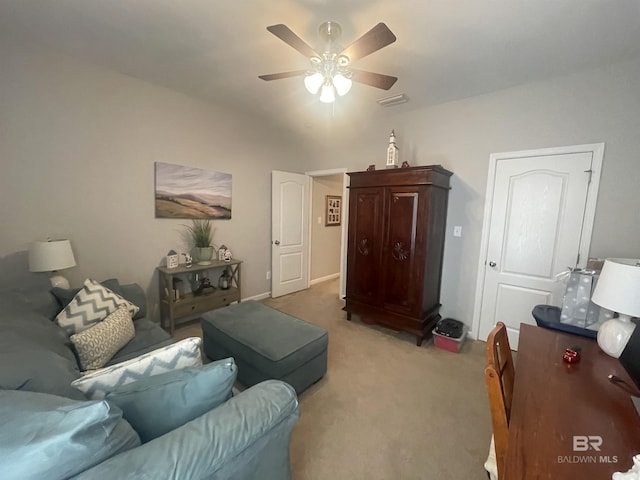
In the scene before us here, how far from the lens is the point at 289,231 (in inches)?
172

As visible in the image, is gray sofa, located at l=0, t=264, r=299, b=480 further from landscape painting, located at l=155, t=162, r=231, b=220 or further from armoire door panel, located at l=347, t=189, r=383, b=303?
armoire door panel, located at l=347, t=189, r=383, b=303

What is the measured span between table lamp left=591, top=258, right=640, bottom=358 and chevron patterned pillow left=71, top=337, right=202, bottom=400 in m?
1.99

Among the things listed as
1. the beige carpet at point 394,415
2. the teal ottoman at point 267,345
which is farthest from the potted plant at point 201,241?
the teal ottoman at point 267,345

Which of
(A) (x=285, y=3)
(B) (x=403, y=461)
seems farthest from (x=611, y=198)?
(A) (x=285, y=3)

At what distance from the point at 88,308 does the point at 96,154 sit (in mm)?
1565

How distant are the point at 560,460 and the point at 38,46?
402cm

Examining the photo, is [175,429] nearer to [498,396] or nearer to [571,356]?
[498,396]

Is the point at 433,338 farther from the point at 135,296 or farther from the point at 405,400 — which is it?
the point at 135,296

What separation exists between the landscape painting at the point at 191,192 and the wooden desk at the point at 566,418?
3.34 meters

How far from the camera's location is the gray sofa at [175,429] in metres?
0.66

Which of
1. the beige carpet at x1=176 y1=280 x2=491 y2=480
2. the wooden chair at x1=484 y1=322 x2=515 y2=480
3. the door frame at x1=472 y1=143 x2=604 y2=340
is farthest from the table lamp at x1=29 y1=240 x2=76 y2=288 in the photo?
the door frame at x1=472 y1=143 x2=604 y2=340

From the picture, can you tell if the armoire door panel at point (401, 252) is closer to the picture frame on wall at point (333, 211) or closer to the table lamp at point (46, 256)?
the picture frame on wall at point (333, 211)

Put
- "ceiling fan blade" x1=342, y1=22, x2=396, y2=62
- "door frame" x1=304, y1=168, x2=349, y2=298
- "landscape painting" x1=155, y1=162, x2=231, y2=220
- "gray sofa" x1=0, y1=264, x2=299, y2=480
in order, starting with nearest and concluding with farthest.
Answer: "gray sofa" x1=0, y1=264, x2=299, y2=480
"ceiling fan blade" x1=342, y1=22, x2=396, y2=62
"landscape painting" x1=155, y1=162, x2=231, y2=220
"door frame" x1=304, y1=168, x2=349, y2=298

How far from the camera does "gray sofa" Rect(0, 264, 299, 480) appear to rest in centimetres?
66
